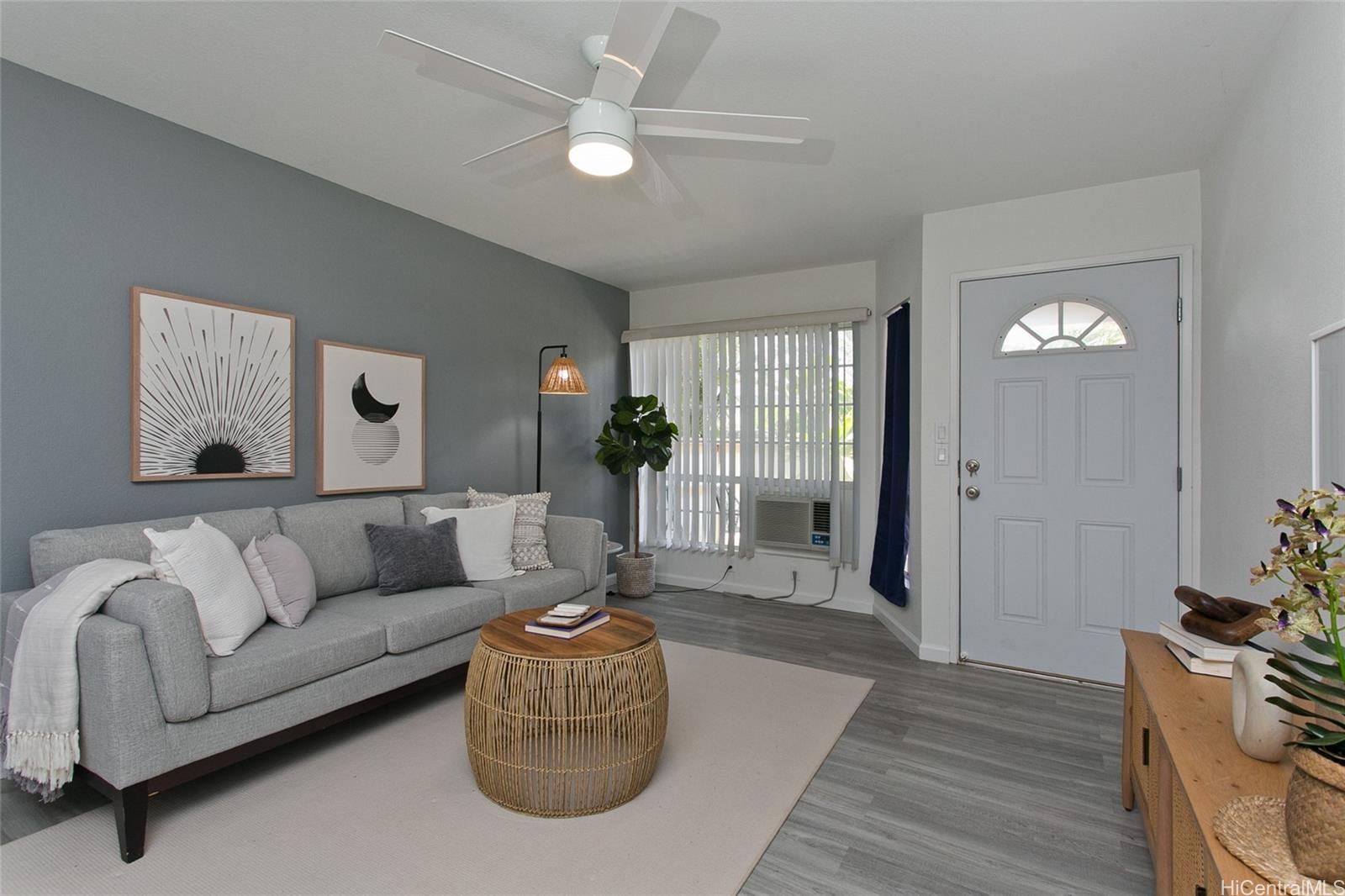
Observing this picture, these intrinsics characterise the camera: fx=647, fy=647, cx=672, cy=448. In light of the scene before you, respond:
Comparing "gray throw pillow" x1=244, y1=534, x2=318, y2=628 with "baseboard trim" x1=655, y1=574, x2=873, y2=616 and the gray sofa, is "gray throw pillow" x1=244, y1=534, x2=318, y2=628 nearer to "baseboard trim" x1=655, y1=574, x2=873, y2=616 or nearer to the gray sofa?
the gray sofa

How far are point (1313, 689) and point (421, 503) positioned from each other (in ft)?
11.6

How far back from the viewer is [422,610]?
2.81 metres

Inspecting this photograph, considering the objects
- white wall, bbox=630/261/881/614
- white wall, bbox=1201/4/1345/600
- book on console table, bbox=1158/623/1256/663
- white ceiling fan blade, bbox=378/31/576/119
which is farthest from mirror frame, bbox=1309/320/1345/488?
white wall, bbox=630/261/881/614

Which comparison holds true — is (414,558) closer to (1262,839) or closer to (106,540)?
(106,540)

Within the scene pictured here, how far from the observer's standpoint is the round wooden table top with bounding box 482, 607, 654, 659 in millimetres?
2160

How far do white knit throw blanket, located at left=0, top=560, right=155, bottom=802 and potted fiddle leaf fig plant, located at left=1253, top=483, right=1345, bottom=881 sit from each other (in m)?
2.84

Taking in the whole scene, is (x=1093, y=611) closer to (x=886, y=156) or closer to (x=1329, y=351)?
(x=1329, y=351)

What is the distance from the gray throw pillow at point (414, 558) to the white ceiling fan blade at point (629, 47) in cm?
221

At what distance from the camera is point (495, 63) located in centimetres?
227

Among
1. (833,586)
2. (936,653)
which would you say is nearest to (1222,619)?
(936,653)

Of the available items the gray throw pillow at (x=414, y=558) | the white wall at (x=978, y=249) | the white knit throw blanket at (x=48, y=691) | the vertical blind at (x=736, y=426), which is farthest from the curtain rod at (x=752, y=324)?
the white knit throw blanket at (x=48, y=691)

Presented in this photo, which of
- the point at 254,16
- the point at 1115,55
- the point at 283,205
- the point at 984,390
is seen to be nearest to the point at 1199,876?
the point at 1115,55

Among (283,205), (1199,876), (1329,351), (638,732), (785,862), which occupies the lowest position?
(785,862)

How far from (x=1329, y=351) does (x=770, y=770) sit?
2099 mm
